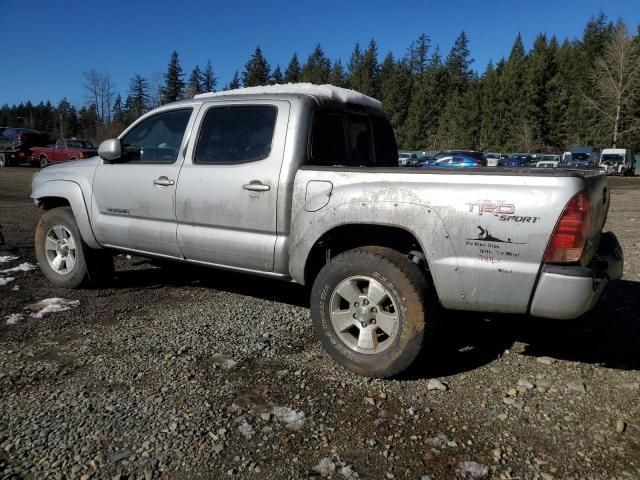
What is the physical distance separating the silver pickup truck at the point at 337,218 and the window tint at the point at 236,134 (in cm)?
1

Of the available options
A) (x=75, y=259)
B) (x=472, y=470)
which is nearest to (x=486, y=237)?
(x=472, y=470)

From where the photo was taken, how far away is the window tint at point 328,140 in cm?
404

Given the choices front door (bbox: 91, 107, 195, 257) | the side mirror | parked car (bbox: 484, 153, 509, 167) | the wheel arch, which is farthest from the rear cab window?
parked car (bbox: 484, 153, 509, 167)

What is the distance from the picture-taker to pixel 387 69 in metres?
94.5

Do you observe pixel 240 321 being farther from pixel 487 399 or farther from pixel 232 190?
pixel 487 399

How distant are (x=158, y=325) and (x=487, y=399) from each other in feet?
8.83

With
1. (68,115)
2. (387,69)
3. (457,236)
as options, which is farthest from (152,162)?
(68,115)

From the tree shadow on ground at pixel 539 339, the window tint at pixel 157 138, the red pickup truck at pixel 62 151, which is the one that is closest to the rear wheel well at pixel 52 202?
the window tint at pixel 157 138

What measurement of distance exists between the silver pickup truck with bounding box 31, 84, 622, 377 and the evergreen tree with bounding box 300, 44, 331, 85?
93.9m

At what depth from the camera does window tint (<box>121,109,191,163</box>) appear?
4586 mm

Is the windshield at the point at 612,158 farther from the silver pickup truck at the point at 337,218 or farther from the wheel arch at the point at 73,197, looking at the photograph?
the wheel arch at the point at 73,197

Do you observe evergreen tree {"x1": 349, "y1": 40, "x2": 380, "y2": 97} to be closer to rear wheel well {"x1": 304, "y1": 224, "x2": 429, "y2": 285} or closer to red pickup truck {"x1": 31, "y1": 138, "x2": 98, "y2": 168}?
red pickup truck {"x1": 31, "y1": 138, "x2": 98, "y2": 168}

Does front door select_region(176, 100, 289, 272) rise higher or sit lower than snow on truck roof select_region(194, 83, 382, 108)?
lower

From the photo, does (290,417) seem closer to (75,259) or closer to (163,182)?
(163,182)
